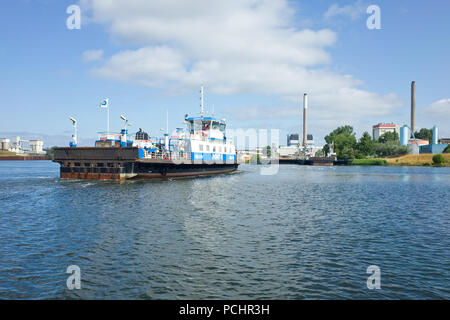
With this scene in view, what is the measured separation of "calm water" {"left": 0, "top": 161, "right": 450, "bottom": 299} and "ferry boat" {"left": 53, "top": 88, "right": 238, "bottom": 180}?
16740mm

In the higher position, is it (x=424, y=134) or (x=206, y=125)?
(x=424, y=134)

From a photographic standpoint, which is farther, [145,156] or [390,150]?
[390,150]

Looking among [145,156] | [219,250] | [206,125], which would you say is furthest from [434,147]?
[219,250]

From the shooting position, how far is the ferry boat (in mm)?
41062

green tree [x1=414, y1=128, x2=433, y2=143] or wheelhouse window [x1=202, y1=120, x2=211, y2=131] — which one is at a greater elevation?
green tree [x1=414, y1=128, x2=433, y2=143]

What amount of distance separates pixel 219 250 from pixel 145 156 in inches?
1238

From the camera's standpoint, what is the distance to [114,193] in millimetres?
30078

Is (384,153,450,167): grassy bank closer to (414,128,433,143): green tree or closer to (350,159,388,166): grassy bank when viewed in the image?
(350,159,388,166): grassy bank

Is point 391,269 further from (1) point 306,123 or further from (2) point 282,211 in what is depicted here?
(1) point 306,123

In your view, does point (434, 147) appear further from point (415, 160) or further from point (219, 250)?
point (219, 250)

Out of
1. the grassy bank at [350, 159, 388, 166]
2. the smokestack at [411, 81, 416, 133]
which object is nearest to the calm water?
the grassy bank at [350, 159, 388, 166]

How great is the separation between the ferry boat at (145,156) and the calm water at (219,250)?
16740 mm

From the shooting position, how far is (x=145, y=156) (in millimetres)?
42562
